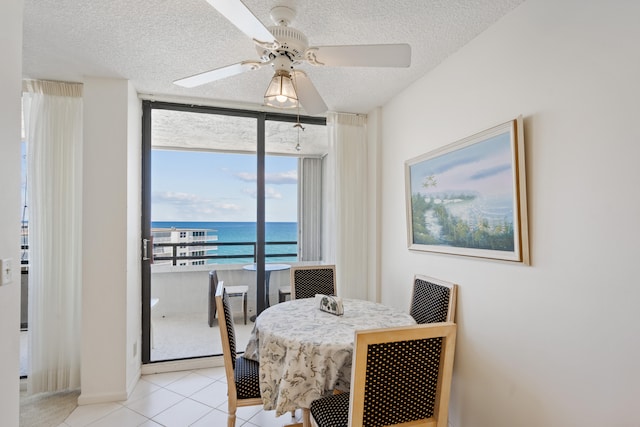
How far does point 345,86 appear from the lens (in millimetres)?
2758

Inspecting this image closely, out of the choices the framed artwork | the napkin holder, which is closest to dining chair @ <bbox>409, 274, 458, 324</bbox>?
the framed artwork

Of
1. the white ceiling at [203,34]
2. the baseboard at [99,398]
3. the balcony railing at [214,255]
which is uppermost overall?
the white ceiling at [203,34]

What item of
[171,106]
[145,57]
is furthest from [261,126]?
[145,57]

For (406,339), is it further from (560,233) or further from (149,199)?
(149,199)

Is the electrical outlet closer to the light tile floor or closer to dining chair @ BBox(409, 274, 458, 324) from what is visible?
the light tile floor

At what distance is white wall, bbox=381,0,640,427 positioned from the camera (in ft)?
4.08

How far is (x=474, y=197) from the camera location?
6.51 feet

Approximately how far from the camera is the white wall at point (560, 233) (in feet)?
4.08

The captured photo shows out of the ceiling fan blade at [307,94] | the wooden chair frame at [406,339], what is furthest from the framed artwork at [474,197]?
the ceiling fan blade at [307,94]

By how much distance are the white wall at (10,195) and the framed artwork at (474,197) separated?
2276mm

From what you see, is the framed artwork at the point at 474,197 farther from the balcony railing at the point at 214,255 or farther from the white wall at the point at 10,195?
the white wall at the point at 10,195

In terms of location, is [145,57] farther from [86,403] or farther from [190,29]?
[86,403]

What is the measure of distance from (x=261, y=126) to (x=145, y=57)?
1.24 m

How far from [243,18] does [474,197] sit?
157 cm
